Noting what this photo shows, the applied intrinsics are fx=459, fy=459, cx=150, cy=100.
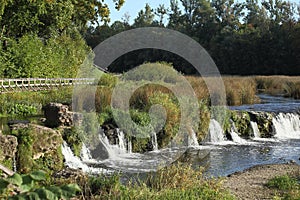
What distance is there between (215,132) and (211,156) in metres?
3.04

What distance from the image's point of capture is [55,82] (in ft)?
77.6

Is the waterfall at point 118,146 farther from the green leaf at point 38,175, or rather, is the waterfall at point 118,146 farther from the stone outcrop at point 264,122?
the green leaf at point 38,175

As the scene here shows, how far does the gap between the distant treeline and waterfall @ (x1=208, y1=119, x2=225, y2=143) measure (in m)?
30.6

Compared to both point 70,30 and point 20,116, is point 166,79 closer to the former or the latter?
point 20,116

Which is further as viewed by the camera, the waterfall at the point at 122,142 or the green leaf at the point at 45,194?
the waterfall at the point at 122,142

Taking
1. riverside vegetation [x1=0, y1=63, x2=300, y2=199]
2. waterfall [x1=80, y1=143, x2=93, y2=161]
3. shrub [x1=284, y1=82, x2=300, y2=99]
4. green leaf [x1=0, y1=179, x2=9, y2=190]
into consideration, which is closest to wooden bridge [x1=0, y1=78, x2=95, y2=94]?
riverside vegetation [x1=0, y1=63, x2=300, y2=199]

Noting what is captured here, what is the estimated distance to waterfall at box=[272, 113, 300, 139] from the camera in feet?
56.0

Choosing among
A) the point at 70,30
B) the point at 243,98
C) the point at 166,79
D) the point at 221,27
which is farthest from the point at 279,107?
the point at 221,27

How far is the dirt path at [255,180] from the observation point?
784 cm

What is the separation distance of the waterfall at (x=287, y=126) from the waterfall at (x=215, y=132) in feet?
8.58

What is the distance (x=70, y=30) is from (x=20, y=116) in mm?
25064

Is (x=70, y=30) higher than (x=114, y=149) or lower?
higher

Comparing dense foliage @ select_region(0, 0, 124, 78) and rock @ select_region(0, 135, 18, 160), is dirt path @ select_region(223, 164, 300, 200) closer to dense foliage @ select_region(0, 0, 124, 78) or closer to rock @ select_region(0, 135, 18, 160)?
rock @ select_region(0, 135, 18, 160)

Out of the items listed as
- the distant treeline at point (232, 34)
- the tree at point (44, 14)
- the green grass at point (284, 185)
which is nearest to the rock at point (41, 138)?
the green grass at point (284, 185)
